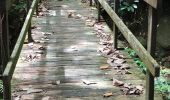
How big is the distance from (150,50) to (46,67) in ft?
6.49

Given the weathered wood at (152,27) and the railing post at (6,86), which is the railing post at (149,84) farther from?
the railing post at (6,86)

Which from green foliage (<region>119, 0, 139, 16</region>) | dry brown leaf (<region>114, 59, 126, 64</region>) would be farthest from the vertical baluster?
green foliage (<region>119, 0, 139, 16</region>)

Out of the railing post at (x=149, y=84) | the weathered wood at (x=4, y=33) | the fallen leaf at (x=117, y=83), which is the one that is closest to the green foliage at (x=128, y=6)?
the fallen leaf at (x=117, y=83)

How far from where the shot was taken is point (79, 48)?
6324 millimetres

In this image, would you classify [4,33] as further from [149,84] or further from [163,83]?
[163,83]

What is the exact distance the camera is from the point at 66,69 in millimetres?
5352

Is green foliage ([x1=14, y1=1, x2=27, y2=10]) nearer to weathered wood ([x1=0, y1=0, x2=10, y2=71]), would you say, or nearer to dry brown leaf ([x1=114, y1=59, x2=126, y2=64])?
dry brown leaf ([x1=114, y1=59, x2=126, y2=64])

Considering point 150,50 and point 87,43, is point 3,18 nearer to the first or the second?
point 150,50

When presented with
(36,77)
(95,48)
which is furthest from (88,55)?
(36,77)

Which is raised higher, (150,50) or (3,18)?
(3,18)

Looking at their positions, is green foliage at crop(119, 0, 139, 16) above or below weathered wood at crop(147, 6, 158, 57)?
below

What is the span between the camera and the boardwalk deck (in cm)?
455

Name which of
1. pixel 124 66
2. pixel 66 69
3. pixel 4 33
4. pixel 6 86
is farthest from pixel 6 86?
pixel 124 66

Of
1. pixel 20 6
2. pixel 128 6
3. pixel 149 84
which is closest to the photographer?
pixel 149 84
